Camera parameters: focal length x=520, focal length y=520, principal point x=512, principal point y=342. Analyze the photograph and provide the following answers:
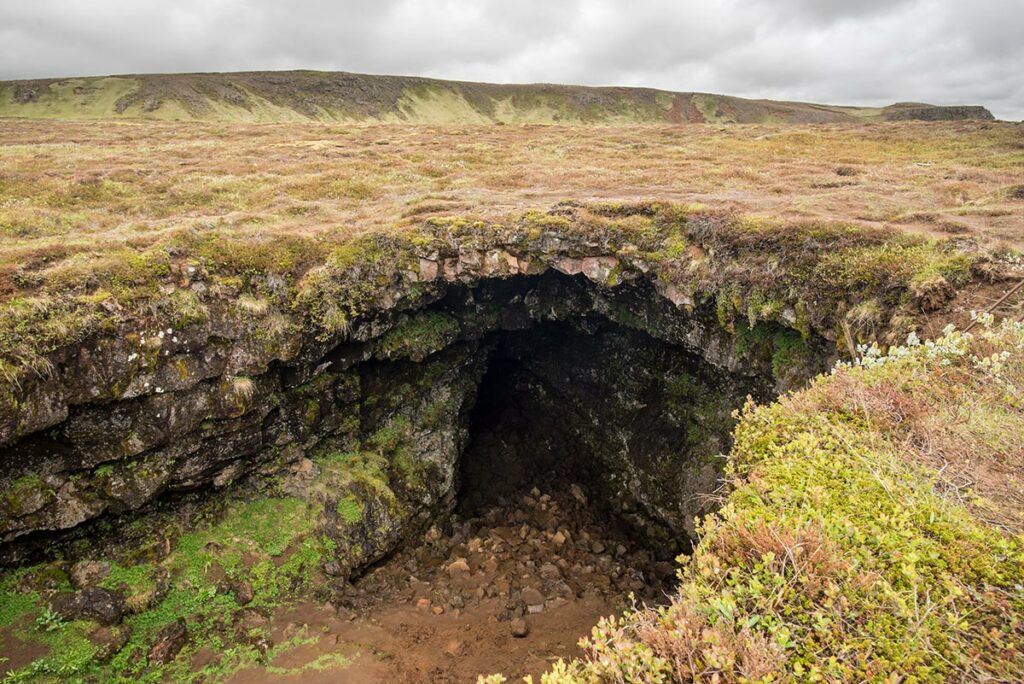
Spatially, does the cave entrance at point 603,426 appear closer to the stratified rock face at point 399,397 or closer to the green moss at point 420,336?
the stratified rock face at point 399,397

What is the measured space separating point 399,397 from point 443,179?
14.5m

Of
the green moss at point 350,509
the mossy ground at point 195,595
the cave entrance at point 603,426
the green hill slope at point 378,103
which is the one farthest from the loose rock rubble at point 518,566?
the green hill slope at point 378,103

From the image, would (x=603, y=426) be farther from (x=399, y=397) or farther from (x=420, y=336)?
(x=420, y=336)

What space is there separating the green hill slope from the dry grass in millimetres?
68078

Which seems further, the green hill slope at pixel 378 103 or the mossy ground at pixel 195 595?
the green hill slope at pixel 378 103

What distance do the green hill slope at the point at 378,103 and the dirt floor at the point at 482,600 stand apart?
102943 millimetres

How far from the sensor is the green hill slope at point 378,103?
334 feet

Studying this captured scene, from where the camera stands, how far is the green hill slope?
10175cm

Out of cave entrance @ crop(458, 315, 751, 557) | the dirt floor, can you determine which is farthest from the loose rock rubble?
cave entrance @ crop(458, 315, 751, 557)

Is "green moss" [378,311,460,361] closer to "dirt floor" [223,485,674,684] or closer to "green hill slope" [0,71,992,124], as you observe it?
"dirt floor" [223,485,674,684]

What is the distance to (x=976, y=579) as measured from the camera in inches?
217

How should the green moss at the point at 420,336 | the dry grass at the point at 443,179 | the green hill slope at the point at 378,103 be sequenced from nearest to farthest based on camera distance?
the dry grass at the point at 443,179 < the green moss at the point at 420,336 < the green hill slope at the point at 378,103

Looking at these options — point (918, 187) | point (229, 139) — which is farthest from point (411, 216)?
point (229, 139)

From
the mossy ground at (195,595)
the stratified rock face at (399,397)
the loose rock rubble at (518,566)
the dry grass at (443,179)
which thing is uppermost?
the dry grass at (443,179)
